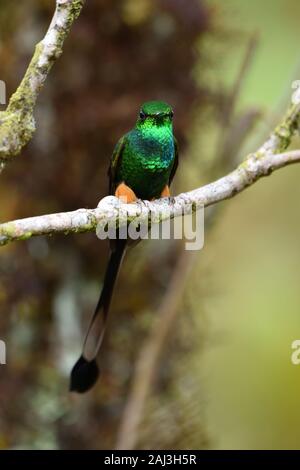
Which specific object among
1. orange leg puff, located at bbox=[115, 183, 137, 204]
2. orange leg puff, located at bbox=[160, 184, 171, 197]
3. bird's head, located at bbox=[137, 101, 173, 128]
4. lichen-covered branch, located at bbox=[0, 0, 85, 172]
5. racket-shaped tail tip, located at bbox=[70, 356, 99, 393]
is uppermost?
bird's head, located at bbox=[137, 101, 173, 128]

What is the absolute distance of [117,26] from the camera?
183 inches

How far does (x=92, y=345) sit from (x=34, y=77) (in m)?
1.45

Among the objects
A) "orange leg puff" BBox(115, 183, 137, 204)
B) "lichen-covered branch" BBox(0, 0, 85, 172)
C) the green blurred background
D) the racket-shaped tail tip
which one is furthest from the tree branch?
the green blurred background

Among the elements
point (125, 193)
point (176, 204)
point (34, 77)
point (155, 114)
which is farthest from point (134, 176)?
point (34, 77)

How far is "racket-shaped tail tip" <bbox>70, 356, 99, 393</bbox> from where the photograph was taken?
340 cm

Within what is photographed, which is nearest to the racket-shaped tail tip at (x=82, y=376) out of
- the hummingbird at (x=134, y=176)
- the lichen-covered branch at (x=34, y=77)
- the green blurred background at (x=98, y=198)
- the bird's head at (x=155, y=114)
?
the hummingbird at (x=134, y=176)

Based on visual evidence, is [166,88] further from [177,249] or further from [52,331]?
[52,331]

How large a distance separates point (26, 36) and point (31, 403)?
7.05 ft

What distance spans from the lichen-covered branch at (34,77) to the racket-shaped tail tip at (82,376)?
49.2 inches

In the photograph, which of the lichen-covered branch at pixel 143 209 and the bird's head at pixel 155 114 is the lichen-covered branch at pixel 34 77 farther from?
the bird's head at pixel 155 114

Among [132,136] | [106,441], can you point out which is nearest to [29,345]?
[106,441]

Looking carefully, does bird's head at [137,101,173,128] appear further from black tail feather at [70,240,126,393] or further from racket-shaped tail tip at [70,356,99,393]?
racket-shaped tail tip at [70,356,99,393]

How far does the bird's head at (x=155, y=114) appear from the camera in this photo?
327 centimetres

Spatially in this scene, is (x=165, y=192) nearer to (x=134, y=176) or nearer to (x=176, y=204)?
(x=134, y=176)
